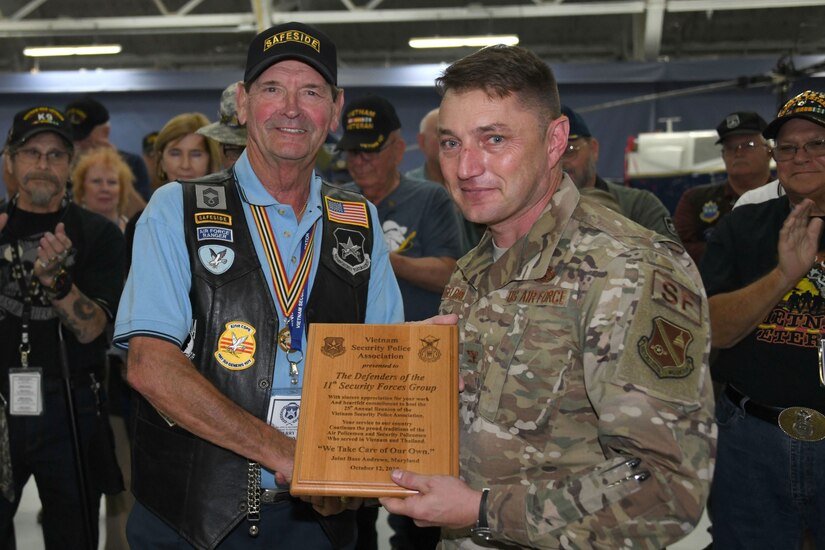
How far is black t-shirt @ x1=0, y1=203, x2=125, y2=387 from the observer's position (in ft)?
10.2

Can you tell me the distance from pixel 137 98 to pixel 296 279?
11222 mm

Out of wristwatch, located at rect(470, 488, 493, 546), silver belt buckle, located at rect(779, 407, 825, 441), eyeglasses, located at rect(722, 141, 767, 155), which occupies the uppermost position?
eyeglasses, located at rect(722, 141, 767, 155)

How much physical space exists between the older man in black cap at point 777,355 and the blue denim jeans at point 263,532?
144 cm

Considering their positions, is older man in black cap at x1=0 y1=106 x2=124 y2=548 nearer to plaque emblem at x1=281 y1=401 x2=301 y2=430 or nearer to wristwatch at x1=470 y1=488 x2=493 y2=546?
plaque emblem at x1=281 y1=401 x2=301 y2=430

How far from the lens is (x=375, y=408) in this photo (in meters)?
1.47

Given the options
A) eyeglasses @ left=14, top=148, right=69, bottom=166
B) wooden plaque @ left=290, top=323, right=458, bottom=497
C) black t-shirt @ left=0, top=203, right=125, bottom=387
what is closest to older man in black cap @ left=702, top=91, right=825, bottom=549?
wooden plaque @ left=290, top=323, right=458, bottom=497

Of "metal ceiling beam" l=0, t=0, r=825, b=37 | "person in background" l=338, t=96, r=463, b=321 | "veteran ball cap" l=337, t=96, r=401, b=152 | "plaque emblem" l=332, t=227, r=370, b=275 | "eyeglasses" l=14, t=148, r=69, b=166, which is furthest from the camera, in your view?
"metal ceiling beam" l=0, t=0, r=825, b=37

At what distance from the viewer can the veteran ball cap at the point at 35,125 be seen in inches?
128

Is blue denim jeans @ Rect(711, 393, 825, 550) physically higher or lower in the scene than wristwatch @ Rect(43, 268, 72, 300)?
lower

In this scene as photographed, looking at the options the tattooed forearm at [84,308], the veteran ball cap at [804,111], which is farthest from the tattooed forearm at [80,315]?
the veteran ball cap at [804,111]

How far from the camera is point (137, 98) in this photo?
1217cm

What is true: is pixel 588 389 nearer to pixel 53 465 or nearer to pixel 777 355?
pixel 777 355

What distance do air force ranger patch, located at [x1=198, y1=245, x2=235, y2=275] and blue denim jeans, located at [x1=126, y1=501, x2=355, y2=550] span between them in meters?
0.54

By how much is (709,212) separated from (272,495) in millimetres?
3260
